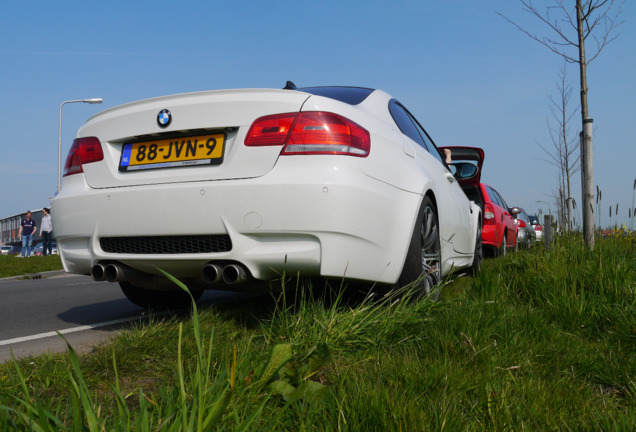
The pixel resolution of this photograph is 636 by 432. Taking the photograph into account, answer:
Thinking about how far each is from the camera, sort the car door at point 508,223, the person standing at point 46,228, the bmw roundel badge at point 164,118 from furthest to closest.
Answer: the person standing at point 46,228
the car door at point 508,223
the bmw roundel badge at point 164,118

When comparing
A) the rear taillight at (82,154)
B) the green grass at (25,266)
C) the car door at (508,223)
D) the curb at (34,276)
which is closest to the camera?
the rear taillight at (82,154)

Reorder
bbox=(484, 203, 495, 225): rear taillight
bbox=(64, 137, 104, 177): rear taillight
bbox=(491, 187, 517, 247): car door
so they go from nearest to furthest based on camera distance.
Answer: bbox=(64, 137, 104, 177): rear taillight, bbox=(484, 203, 495, 225): rear taillight, bbox=(491, 187, 517, 247): car door

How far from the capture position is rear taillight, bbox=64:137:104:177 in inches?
142

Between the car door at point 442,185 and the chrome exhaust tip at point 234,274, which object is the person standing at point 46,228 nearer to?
the car door at point 442,185

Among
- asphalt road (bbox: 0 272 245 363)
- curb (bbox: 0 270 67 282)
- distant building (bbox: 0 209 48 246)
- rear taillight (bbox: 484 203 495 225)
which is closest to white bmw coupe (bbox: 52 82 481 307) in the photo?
asphalt road (bbox: 0 272 245 363)

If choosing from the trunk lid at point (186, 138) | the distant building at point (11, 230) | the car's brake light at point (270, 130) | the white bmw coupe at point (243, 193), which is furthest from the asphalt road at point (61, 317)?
the distant building at point (11, 230)

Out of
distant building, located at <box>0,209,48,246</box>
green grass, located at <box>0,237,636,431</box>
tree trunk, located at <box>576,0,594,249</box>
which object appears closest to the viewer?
green grass, located at <box>0,237,636,431</box>

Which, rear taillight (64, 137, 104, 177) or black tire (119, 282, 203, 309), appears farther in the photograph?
black tire (119, 282, 203, 309)

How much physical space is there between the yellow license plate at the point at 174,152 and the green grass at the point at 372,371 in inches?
36.3

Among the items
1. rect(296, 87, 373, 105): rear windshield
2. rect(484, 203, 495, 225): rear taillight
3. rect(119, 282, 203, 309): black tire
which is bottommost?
rect(119, 282, 203, 309): black tire

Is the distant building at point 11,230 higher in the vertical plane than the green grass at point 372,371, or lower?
lower

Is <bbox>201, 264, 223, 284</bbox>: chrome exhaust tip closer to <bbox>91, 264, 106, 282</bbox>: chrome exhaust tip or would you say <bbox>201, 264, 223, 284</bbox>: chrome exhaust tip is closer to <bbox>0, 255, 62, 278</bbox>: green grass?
<bbox>91, 264, 106, 282</bbox>: chrome exhaust tip

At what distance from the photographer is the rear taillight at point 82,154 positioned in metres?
3.60

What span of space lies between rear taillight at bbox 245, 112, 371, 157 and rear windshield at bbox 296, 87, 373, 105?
1.68 ft
